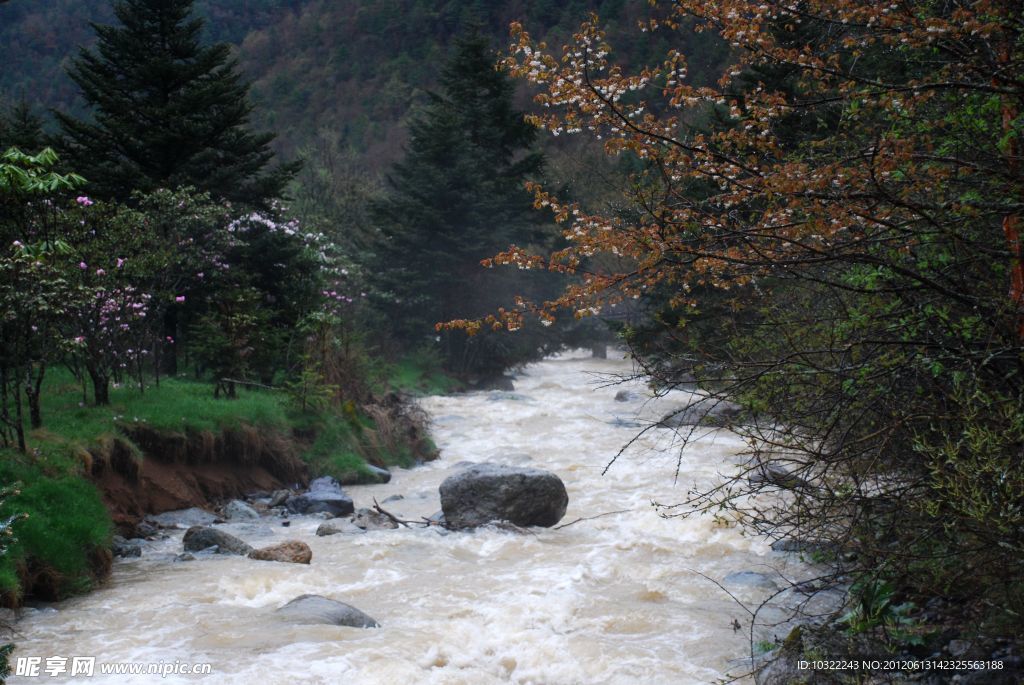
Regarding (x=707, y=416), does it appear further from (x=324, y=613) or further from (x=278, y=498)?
(x=278, y=498)

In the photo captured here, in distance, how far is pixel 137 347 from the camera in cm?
1316

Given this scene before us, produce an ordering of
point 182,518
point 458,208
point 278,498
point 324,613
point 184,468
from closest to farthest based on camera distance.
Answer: point 324,613, point 182,518, point 184,468, point 278,498, point 458,208

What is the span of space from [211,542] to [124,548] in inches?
38.0

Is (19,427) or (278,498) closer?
(19,427)

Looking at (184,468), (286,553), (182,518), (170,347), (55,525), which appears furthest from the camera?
(170,347)

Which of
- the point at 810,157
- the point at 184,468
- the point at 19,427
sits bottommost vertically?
the point at 184,468

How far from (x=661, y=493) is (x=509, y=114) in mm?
20798

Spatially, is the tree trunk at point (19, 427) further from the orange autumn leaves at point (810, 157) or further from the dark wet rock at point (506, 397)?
the dark wet rock at point (506, 397)

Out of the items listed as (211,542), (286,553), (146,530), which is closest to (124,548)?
(146,530)

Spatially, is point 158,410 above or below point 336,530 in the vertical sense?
above

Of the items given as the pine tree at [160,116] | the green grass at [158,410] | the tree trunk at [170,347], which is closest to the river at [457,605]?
the green grass at [158,410]

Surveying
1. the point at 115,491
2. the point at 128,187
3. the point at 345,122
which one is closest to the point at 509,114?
the point at 128,187

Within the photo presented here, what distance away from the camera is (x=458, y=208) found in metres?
28.3

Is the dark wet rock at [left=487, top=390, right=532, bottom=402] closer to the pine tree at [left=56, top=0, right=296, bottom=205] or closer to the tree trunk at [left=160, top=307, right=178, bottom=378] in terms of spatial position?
the pine tree at [left=56, top=0, right=296, bottom=205]
